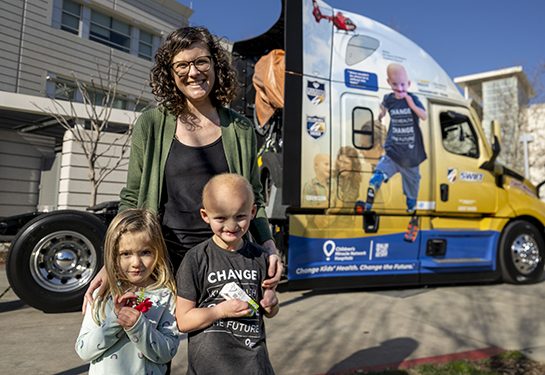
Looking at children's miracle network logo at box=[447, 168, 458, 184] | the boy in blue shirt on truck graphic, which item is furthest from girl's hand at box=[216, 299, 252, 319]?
children's miracle network logo at box=[447, 168, 458, 184]

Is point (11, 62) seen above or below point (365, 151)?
above

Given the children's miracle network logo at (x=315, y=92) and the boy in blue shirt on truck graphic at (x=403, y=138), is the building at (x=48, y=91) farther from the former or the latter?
the boy in blue shirt on truck graphic at (x=403, y=138)

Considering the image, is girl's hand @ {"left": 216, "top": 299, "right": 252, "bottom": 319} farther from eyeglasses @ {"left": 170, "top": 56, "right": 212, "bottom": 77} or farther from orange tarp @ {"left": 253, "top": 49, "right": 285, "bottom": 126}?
Answer: orange tarp @ {"left": 253, "top": 49, "right": 285, "bottom": 126}

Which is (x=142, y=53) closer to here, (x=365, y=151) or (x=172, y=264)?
(x=365, y=151)

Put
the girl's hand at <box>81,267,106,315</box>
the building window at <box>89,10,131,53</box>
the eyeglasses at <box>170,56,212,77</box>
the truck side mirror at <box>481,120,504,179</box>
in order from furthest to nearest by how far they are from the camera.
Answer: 1. the building window at <box>89,10,131,53</box>
2. the truck side mirror at <box>481,120,504,179</box>
3. the eyeglasses at <box>170,56,212,77</box>
4. the girl's hand at <box>81,267,106,315</box>

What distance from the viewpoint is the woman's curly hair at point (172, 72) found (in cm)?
185

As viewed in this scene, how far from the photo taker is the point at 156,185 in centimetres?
185

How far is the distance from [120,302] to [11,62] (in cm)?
1224

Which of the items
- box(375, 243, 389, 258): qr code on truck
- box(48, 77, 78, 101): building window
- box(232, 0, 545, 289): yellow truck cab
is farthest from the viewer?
box(48, 77, 78, 101): building window

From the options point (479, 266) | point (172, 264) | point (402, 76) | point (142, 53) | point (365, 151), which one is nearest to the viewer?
point (172, 264)

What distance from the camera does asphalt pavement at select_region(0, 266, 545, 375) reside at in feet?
10.2

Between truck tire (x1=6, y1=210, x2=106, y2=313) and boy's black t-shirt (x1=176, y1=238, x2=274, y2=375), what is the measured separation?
127 inches

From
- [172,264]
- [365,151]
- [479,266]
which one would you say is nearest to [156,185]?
[172,264]

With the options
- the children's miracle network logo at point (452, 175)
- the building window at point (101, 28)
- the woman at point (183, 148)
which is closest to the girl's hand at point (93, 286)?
the woman at point (183, 148)
